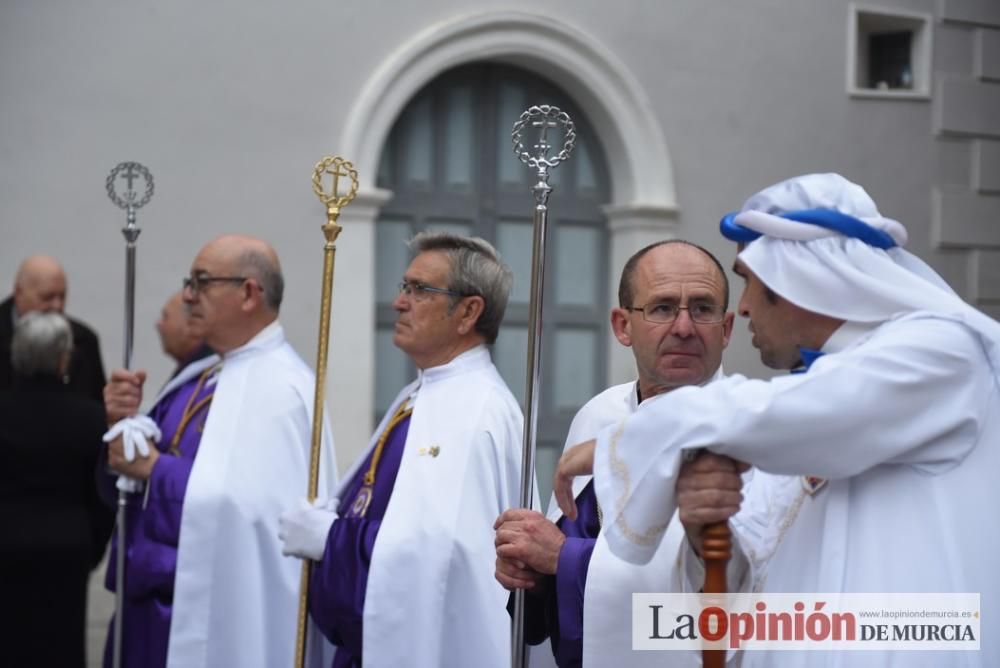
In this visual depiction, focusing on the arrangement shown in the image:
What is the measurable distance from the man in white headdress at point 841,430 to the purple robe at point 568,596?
0.52 metres

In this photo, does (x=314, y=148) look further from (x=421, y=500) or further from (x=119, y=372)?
(x=421, y=500)

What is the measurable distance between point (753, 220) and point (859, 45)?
8.20 metres

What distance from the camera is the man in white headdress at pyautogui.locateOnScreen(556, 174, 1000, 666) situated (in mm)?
2215

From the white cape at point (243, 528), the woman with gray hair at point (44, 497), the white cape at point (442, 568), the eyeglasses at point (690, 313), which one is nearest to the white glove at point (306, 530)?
the white cape at point (442, 568)

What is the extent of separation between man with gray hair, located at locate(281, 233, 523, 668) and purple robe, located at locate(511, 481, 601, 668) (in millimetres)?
518

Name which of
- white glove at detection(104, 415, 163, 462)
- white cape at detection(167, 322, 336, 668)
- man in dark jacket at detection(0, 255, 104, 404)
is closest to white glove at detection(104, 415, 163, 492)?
white glove at detection(104, 415, 163, 462)

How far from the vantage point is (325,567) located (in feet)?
12.9

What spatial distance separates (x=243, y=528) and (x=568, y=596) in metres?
1.71

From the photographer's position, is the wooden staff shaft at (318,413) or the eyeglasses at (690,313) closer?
the eyeglasses at (690,313)

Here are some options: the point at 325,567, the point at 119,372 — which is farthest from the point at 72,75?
the point at 325,567

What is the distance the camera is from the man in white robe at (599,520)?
2988mm

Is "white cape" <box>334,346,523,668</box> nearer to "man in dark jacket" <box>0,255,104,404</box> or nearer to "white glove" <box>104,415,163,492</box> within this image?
"white glove" <box>104,415,163,492</box>

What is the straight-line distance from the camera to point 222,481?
4.49m

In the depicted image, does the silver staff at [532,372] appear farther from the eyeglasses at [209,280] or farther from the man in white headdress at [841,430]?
the eyeglasses at [209,280]
